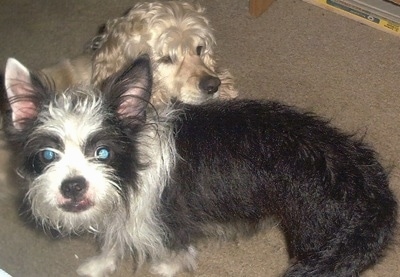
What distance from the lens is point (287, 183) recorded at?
6.19 ft

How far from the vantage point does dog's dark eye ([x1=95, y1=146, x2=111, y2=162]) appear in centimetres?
178

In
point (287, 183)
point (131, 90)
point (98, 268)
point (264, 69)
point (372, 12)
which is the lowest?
point (98, 268)

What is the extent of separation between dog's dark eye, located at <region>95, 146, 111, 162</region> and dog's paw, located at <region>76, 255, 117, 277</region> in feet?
2.26

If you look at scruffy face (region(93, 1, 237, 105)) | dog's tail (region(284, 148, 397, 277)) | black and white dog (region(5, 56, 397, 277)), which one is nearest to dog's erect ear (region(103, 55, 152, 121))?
black and white dog (region(5, 56, 397, 277))

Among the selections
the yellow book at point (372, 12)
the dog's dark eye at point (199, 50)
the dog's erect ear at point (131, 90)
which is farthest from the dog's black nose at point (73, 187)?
the yellow book at point (372, 12)

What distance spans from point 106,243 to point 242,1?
1593 mm

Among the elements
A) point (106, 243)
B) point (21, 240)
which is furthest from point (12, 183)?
point (106, 243)

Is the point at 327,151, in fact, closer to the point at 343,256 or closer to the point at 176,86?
the point at 343,256

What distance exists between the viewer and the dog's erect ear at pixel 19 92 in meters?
1.74

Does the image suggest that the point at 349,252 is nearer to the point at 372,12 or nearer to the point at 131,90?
the point at 131,90

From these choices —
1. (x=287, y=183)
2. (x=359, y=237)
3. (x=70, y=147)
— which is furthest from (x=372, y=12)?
(x=70, y=147)

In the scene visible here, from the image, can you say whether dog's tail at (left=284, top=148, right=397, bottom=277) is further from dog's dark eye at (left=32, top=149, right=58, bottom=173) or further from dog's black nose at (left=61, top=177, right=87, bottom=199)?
dog's dark eye at (left=32, top=149, right=58, bottom=173)

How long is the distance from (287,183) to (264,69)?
116 centimetres

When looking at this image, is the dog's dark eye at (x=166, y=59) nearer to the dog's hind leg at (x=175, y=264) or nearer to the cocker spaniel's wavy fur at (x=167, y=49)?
the cocker spaniel's wavy fur at (x=167, y=49)
